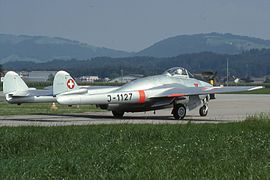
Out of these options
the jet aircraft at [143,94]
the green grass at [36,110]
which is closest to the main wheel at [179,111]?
the jet aircraft at [143,94]

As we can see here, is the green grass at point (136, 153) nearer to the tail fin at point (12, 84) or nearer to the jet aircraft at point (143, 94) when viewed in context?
the jet aircraft at point (143, 94)

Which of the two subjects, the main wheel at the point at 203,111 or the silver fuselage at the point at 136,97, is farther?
the main wheel at the point at 203,111

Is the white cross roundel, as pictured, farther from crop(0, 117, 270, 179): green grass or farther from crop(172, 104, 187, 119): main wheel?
crop(0, 117, 270, 179): green grass

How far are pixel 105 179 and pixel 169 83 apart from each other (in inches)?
778

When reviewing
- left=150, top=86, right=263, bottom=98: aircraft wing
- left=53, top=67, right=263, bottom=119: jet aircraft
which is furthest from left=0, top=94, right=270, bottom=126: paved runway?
left=150, top=86, right=263, bottom=98: aircraft wing

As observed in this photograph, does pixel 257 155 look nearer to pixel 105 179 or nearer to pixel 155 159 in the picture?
pixel 155 159

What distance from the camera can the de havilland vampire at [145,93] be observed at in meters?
27.5

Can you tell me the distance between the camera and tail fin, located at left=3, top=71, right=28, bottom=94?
35.3 m

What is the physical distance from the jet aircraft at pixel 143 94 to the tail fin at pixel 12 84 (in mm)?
6553

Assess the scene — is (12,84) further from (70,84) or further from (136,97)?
(136,97)

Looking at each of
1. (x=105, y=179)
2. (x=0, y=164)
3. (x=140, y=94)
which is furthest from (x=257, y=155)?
(x=140, y=94)

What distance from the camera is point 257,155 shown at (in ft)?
42.7

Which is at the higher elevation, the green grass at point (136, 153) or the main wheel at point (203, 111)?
the green grass at point (136, 153)

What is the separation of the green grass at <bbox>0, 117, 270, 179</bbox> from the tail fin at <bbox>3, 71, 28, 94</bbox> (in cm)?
1763
